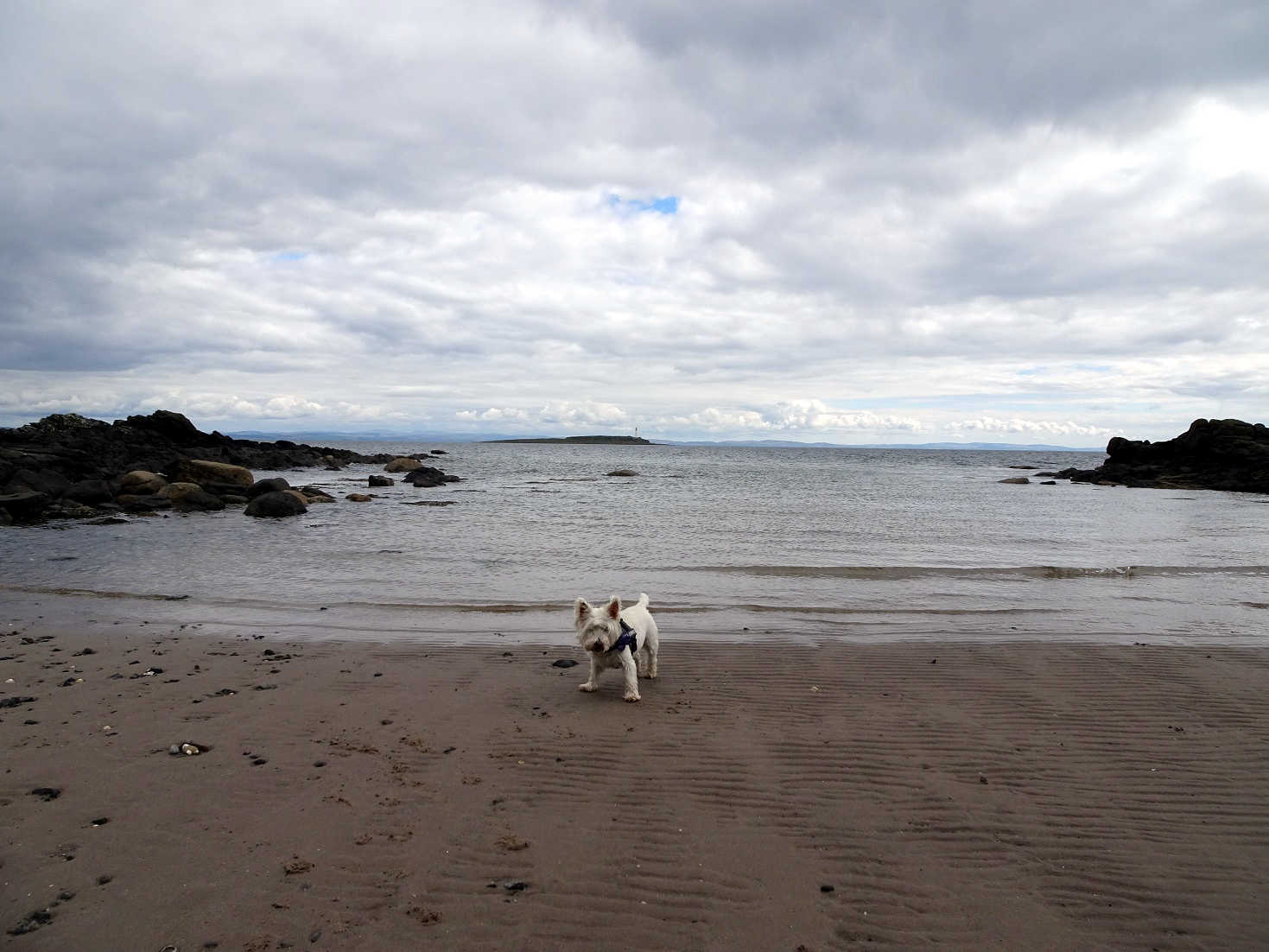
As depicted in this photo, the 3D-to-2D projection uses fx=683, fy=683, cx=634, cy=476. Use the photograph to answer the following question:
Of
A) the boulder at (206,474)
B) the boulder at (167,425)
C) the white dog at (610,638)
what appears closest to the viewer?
the white dog at (610,638)

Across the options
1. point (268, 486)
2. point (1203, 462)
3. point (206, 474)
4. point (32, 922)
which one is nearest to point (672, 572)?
point (32, 922)

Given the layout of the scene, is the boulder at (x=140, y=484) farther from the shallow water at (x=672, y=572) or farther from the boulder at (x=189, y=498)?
the shallow water at (x=672, y=572)

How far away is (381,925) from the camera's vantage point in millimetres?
3773

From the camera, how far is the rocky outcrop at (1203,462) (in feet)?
158

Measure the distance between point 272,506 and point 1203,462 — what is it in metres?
64.6

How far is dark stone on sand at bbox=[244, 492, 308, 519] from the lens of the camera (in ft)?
80.5

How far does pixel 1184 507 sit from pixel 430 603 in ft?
125

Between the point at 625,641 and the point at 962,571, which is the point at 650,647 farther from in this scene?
the point at 962,571

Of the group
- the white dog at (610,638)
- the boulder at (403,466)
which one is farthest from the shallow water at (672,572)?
the boulder at (403,466)

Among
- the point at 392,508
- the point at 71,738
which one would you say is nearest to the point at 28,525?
the point at 392,508

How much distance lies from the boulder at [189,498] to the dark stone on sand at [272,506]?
2444 millimetres

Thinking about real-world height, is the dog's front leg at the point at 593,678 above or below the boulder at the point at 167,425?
below

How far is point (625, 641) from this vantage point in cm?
739

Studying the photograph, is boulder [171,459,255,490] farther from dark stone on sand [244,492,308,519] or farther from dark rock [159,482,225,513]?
dark stone on sand [244,492,308,519]
